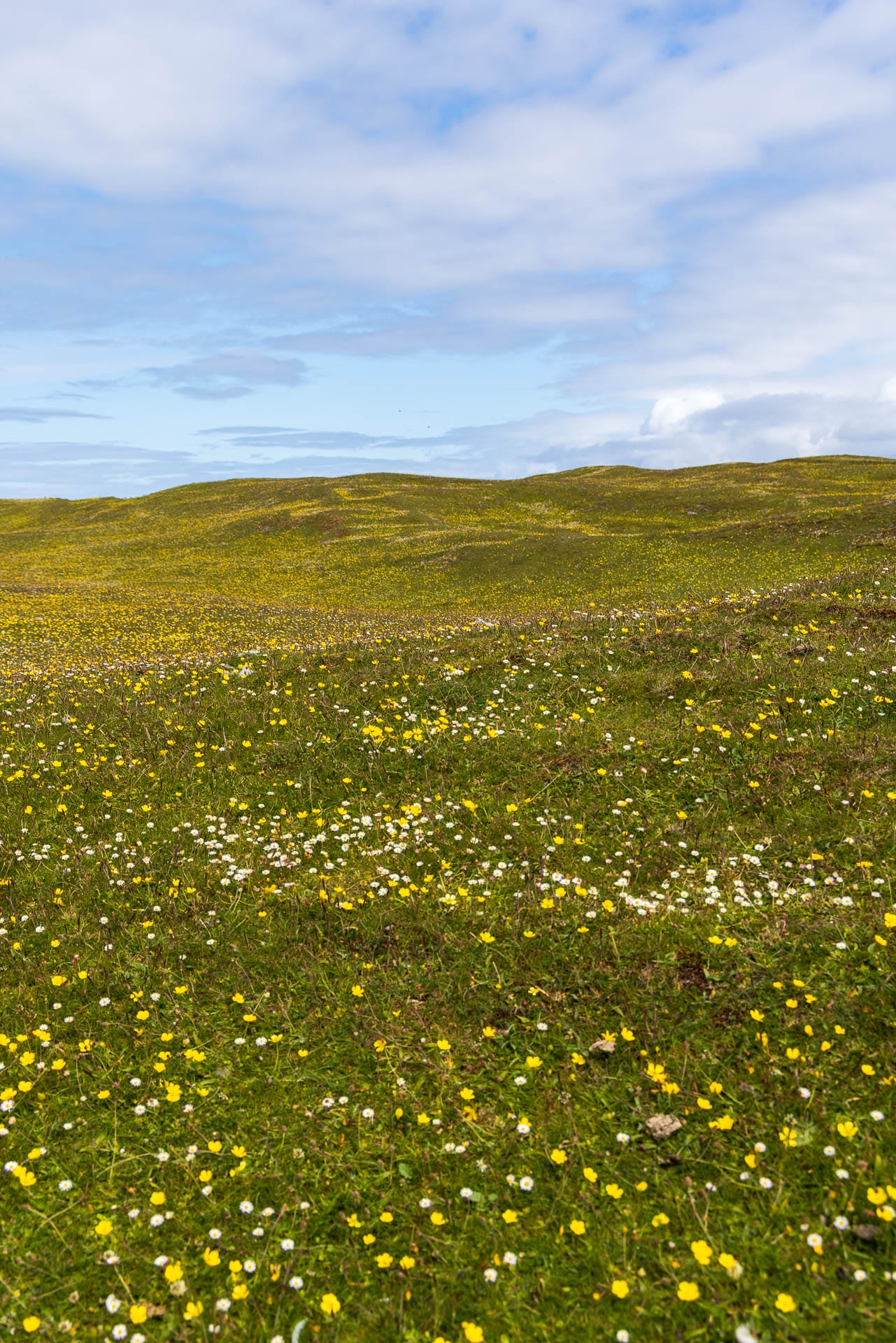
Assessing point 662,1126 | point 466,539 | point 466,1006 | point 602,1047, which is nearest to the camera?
point 662,1126

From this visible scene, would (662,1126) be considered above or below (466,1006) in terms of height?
below

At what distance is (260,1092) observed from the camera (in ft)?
21.8

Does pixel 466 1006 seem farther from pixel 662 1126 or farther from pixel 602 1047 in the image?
pixel 662 1126

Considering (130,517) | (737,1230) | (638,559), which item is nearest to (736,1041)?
(737,1230)

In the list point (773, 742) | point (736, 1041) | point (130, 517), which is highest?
point (130, 517)

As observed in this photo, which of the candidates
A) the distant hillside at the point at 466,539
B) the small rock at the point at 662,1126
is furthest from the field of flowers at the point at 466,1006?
the distant hillside at the point at 466,539

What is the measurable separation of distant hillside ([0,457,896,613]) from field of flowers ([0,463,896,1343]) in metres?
28.4

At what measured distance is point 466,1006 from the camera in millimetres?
7395

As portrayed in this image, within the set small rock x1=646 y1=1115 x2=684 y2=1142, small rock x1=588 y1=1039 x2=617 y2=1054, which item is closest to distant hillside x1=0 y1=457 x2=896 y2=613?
small rock x1=588 y1=1039 x2=617 y2=1054

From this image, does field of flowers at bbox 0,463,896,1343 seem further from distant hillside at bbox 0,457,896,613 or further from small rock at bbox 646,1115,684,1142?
distant hillside at bbox 0,457,896,613

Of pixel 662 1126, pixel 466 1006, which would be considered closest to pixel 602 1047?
pixel 662 1126

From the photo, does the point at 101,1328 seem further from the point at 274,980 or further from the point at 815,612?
the point at 815,612

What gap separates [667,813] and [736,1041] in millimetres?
4230

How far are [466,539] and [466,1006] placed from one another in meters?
59.7
